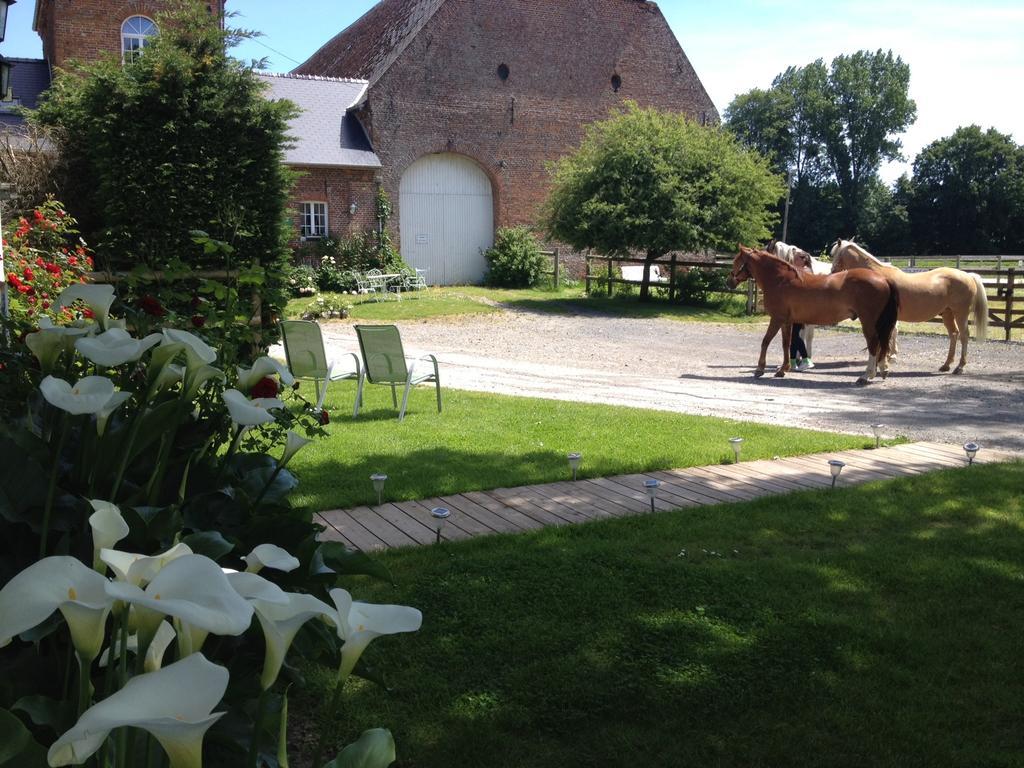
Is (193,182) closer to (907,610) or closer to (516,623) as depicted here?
(516,623)

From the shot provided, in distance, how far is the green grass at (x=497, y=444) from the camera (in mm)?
6031

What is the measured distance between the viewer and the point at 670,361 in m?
14.1

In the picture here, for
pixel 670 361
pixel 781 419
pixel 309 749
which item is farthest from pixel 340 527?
pixel 670 361

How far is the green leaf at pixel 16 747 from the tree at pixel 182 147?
8690 millimetres

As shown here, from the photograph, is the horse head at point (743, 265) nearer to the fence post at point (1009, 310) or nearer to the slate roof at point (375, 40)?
the fence post at point (1009, 310)

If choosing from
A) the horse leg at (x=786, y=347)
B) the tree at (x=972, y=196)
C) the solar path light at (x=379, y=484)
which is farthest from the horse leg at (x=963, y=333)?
the tree at (x=972, y=196)

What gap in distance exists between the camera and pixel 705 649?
348 cm

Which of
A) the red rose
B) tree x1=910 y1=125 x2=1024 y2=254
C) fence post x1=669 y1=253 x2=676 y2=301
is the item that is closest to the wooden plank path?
the red rose

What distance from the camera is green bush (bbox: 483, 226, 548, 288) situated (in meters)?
28.0

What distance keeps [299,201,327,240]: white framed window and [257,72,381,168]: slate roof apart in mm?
1264

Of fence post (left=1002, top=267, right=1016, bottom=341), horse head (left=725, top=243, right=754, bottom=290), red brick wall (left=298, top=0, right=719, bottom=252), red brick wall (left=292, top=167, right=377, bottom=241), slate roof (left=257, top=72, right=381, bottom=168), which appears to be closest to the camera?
horse head (left=725, top=243, right=754, bottom=290)

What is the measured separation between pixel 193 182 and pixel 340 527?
5974mm

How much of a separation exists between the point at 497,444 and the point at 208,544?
5511mm

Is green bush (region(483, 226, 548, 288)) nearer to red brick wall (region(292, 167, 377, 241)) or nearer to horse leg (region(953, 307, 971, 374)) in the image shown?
red brick wall (region(292, 167, 377, 241))
